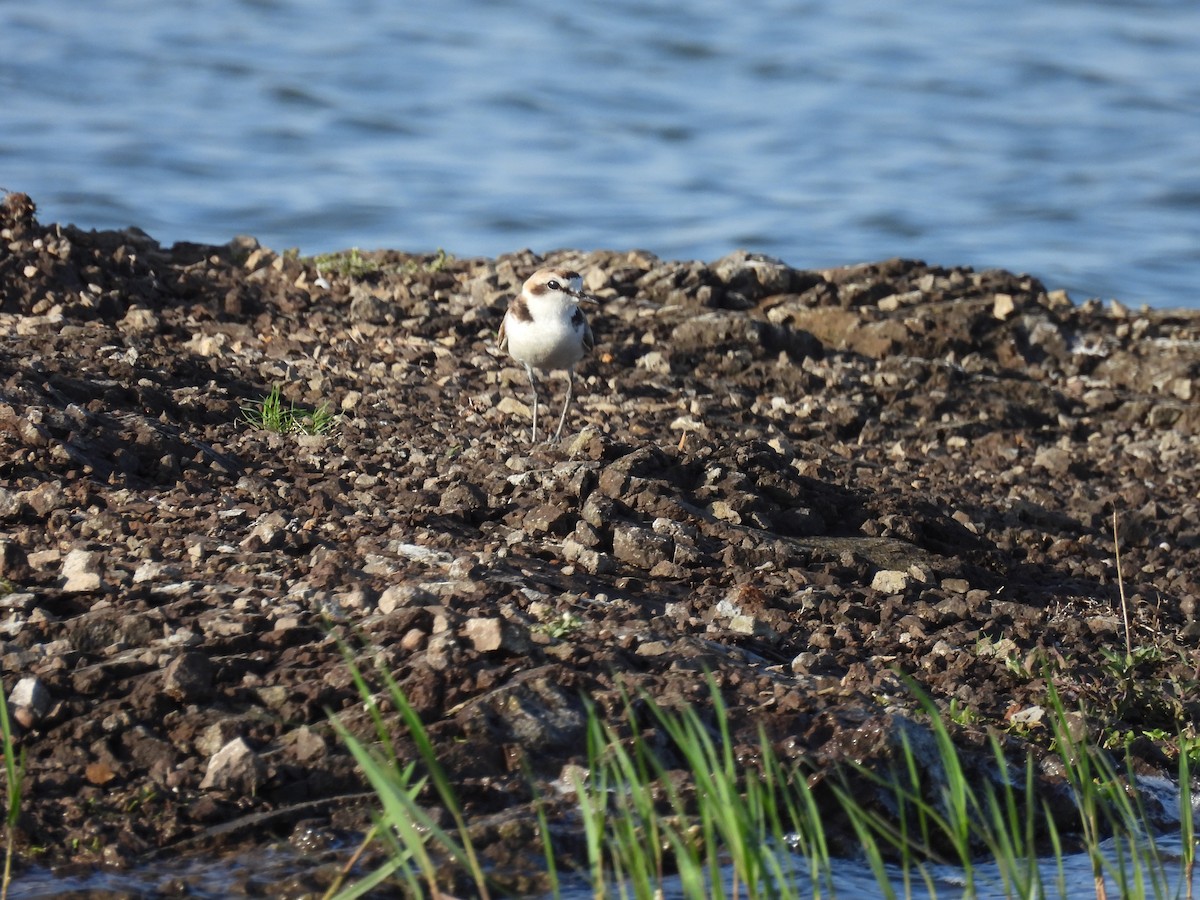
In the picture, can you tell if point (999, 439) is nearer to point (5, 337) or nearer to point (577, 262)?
point (577, 262)

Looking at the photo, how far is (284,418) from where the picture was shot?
22.5ft

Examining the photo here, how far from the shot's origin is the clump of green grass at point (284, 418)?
265 inches

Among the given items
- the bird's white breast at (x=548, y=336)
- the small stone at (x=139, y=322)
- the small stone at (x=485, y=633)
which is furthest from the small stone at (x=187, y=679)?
the small stone at (x=139, y=322)

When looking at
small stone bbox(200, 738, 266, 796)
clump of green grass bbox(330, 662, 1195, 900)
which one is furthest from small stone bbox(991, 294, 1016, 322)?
small stone bbox(200, 738, 266, 796)

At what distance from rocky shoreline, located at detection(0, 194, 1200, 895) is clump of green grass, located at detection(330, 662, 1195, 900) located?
0.16 metres

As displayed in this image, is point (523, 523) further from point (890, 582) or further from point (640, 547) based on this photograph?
point (890, 582)

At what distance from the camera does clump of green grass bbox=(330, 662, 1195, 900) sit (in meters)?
3.40

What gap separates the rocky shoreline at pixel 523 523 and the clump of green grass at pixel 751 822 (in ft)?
0.52

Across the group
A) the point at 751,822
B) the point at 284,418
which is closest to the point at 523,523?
the point at 284,418

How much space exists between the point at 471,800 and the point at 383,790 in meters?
1.17

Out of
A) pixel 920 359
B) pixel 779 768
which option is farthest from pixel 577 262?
pixel 779 768

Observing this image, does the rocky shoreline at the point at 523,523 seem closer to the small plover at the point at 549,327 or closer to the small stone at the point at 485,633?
the small stone at the point at 485,633

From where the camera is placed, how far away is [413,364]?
322 inches

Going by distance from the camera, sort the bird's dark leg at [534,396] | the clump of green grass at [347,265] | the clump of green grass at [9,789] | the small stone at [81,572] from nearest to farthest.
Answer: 1. the clump of green grass at [9,789]
2. the small stone at [81,572]
3. the bird's dark leg at [534,396]
4. the clump of green grass at [347,265]
